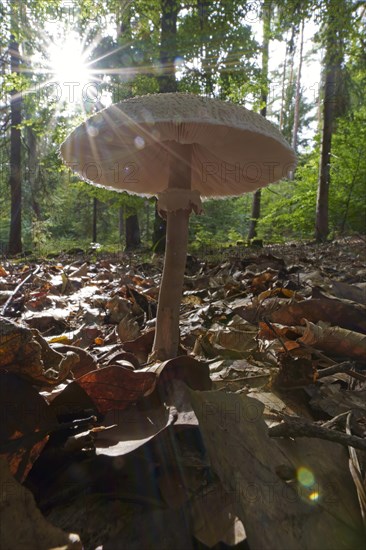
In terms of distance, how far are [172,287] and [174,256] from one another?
0.16 m

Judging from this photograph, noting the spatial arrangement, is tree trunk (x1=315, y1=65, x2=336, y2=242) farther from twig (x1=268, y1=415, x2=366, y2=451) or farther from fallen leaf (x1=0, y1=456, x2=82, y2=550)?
fallen leaf (x1=0, y1=456, x2=82, y2=550)

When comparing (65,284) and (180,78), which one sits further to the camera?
(180,78)

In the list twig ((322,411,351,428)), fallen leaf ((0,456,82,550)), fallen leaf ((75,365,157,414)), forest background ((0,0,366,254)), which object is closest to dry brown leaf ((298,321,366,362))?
twig ((322,411,351,428))

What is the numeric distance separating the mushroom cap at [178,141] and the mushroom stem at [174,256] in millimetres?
84

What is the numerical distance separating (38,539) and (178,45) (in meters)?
10.7

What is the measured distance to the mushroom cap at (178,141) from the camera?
1.54 meters

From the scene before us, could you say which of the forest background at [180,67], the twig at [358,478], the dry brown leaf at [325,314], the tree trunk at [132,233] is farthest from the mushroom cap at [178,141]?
the tree trunk at [132,233]

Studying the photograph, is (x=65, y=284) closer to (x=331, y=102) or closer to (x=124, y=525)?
(x=124, y=525)

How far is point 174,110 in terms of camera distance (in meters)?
1.51

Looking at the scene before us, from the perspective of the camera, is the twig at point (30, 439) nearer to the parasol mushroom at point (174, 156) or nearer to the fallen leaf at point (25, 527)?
the fallen leaf at point (25, 527)

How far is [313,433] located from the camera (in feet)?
3.02

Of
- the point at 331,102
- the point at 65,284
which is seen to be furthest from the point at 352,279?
the point at 331,102

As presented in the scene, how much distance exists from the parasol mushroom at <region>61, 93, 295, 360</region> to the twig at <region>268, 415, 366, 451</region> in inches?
37.0

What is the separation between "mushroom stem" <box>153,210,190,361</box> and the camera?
6.22ft
